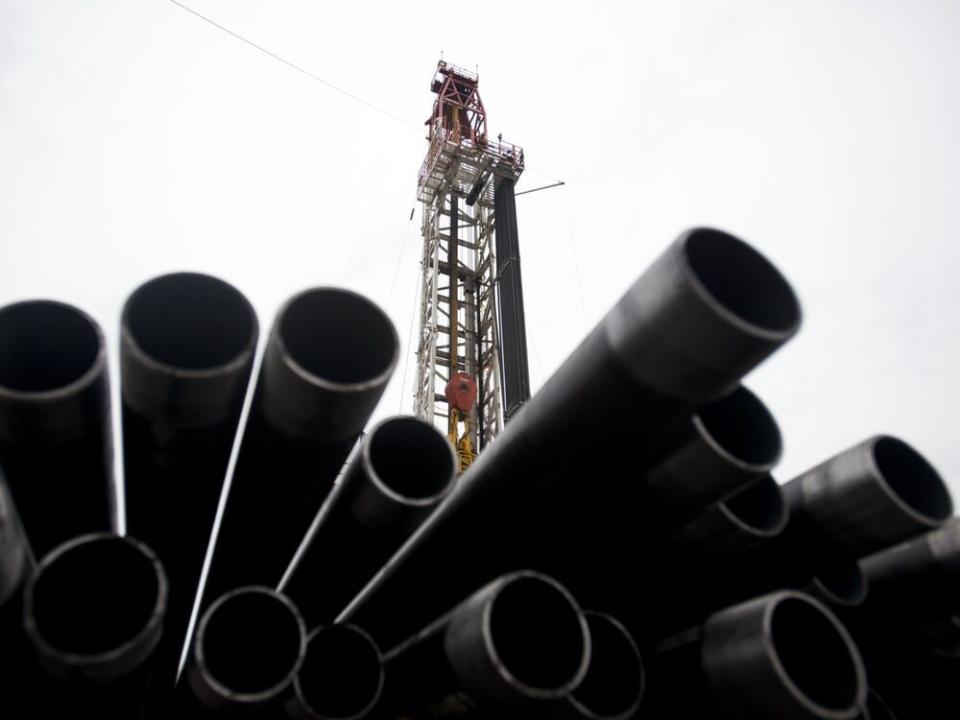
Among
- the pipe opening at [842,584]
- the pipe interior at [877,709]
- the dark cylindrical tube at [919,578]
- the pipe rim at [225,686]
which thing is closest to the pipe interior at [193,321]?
the pipe rim at [225,686]

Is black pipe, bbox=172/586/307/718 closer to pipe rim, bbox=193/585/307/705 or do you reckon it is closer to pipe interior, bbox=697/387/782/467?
pipe rim, bbox=193/585/307/705

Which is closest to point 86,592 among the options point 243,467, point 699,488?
point 243,467

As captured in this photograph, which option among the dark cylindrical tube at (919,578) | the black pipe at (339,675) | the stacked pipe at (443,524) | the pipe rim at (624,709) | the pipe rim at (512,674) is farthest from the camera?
the dark cylindrical tube at (919,578)

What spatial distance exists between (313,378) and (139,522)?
1635 millimetres

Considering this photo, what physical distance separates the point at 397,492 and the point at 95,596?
1.49 m

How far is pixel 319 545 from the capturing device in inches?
157

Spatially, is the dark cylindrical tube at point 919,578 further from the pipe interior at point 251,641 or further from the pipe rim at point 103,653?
the pipe rim at point 103,653

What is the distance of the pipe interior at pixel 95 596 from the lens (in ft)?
8.50

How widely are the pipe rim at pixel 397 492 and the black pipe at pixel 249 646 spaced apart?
693mm

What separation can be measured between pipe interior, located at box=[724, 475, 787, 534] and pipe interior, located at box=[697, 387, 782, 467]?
43 cm

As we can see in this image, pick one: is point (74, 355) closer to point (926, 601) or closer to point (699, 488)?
point (699, 488)

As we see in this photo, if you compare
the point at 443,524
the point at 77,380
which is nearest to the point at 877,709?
the point at 443,524

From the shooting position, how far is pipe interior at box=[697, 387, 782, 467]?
3.45 metres

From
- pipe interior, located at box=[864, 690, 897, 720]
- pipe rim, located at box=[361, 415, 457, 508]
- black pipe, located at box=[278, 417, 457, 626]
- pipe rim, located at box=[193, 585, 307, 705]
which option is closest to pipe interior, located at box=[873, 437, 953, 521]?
pipe interior, located at box=[864, 690, 897, 720]
